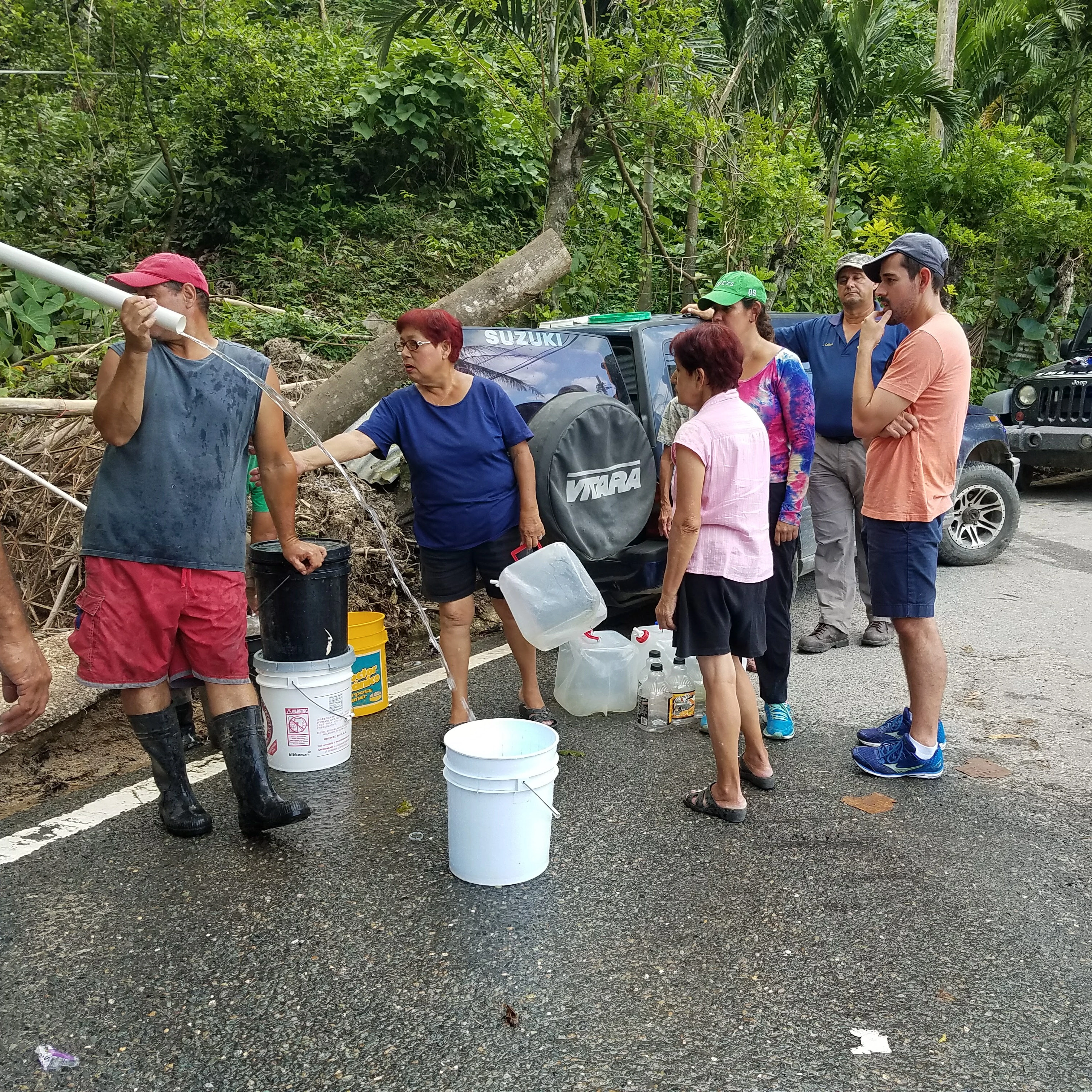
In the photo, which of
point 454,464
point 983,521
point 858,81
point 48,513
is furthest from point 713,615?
point 858,81

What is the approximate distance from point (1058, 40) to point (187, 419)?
712 inches

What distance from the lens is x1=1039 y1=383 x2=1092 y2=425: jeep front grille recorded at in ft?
32.5

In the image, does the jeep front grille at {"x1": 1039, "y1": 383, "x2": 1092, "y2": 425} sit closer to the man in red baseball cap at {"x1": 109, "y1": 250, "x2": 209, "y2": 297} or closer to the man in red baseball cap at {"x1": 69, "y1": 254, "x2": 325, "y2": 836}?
the man in red baseball cap at {"x1": 69, "y1": 254, "x2": 325, "y2": 836}

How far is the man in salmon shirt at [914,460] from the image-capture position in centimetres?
379

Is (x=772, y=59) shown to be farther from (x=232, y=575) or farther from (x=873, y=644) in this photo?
(x=232, y=575)

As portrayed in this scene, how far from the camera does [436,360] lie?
409cm

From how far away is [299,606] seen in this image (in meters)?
3.96

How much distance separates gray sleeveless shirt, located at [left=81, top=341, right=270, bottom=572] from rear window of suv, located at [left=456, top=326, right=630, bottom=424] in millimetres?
1597

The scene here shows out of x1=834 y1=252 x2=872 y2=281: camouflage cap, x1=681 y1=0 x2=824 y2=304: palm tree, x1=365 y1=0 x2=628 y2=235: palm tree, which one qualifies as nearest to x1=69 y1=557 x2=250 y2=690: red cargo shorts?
x1=834 y1=252 x2=872 y2=281: camouflage cap

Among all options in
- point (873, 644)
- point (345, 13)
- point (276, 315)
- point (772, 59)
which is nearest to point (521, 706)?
point (873, 644)

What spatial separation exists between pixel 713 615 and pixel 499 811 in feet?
3.57

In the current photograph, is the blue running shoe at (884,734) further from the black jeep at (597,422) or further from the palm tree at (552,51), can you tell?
the palm tree at (552,51)

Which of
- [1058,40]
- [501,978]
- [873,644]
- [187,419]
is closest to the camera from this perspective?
[501,978]

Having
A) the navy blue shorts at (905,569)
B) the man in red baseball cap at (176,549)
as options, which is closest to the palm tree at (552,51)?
the navy blue shorts at (905,569)
